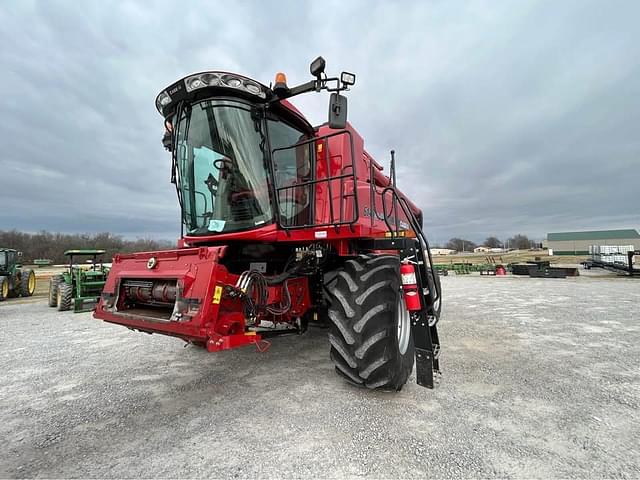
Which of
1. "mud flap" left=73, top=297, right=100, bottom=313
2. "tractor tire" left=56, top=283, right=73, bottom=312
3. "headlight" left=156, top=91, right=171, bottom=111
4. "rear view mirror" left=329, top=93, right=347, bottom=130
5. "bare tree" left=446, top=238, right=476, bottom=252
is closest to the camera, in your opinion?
"rear view mirror" left=329, top=93, right=347, bottom=130

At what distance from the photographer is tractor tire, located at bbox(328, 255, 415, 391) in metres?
3.09

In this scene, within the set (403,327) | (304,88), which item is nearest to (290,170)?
(304,88)

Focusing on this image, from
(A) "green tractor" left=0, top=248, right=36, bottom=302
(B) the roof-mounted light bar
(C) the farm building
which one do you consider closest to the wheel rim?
(B) the roof-mounted light bar

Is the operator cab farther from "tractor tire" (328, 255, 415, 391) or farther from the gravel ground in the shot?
the gravel ground

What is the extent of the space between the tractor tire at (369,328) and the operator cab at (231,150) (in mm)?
1114

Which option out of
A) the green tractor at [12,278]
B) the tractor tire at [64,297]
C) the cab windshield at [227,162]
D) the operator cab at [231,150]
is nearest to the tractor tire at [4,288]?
A: the green tractor at [12,278]

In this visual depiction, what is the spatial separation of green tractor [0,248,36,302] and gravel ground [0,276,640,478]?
1183 cm

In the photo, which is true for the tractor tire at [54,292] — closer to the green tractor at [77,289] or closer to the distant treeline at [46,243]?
the green tractor at [77,289]

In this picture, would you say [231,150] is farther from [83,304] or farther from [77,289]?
[77,289]

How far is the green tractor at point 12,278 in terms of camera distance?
558 inches

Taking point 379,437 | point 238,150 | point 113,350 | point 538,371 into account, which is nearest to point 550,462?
point 379,437

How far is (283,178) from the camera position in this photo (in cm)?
397

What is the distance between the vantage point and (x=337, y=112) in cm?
322

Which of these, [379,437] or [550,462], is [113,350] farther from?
[550,462]
